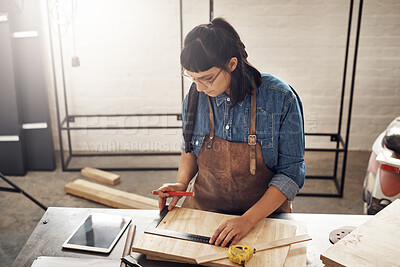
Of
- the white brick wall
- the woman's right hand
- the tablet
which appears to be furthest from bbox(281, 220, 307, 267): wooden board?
the white brick wall

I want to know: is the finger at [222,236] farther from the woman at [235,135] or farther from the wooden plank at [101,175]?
the wooden plank at [101,175]

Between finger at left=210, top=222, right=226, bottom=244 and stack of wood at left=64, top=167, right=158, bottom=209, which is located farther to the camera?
stack of wood at left=64, top=167, right=158, bottom=209

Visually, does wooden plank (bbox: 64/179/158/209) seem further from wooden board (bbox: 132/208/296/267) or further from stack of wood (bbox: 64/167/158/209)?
wooden board (bbox: 132/208/296/267)

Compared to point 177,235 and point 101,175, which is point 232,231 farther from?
point 101,175

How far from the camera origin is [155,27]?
387 centimetres

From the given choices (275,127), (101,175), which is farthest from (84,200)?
(275,127)

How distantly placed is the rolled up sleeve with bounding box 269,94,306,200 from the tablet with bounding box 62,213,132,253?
601mm

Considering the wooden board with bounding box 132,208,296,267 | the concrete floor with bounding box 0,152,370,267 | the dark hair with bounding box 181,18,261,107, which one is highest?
the dark hair with bounding box 181,18,261,107

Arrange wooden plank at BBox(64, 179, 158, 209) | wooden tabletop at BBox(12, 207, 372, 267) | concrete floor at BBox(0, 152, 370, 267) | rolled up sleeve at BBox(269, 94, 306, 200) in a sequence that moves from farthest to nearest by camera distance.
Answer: wooden plank at BBox(64, 179, 158, 209) < concrete floor at BBox(0, 152, 370, 267) < rolled up sleeve at BBox(269, 94, 306, 200) < wooden tabletop at BBox(12, 207, 372, 267)

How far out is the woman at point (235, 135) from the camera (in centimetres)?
145

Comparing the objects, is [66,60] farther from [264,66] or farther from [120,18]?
[264,66]

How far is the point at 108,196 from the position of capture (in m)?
3.36

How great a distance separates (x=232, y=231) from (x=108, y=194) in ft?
7.40

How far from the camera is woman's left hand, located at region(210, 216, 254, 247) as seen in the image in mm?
1311
